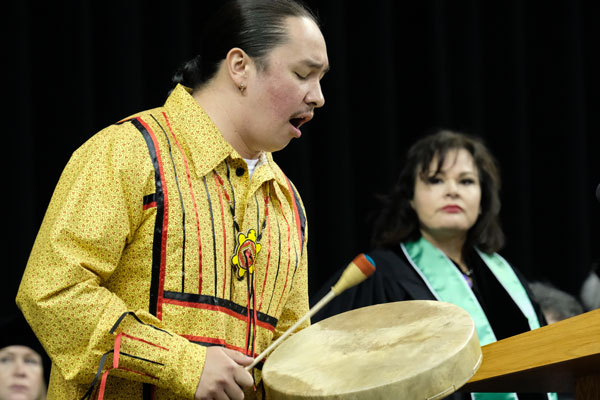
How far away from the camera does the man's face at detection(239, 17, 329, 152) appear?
155 cm

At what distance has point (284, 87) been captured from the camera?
61.1 inches

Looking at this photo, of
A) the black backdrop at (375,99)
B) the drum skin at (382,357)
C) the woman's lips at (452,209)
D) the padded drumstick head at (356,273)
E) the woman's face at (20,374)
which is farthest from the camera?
the woman's lips at (452,209)

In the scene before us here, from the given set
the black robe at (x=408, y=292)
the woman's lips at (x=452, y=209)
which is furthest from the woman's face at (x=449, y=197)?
the black robe at (x=408, y=292)

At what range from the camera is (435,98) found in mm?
3209

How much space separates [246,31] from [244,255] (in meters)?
0.42

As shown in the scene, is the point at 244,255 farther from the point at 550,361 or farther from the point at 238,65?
the point at 550,361

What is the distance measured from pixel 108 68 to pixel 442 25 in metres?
1.35

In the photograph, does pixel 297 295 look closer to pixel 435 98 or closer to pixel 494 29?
pixel 435 98

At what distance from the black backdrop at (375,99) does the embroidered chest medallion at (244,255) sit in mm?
1101

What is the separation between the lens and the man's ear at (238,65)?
5.13 feet

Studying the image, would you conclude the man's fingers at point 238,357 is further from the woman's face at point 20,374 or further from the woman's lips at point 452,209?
the woman's lips at point 452,209

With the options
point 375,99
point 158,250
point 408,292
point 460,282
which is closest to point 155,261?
point 158,250

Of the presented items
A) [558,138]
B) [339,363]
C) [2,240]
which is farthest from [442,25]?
[339,363]

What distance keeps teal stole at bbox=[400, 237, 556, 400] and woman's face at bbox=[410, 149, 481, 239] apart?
78 millimetres
